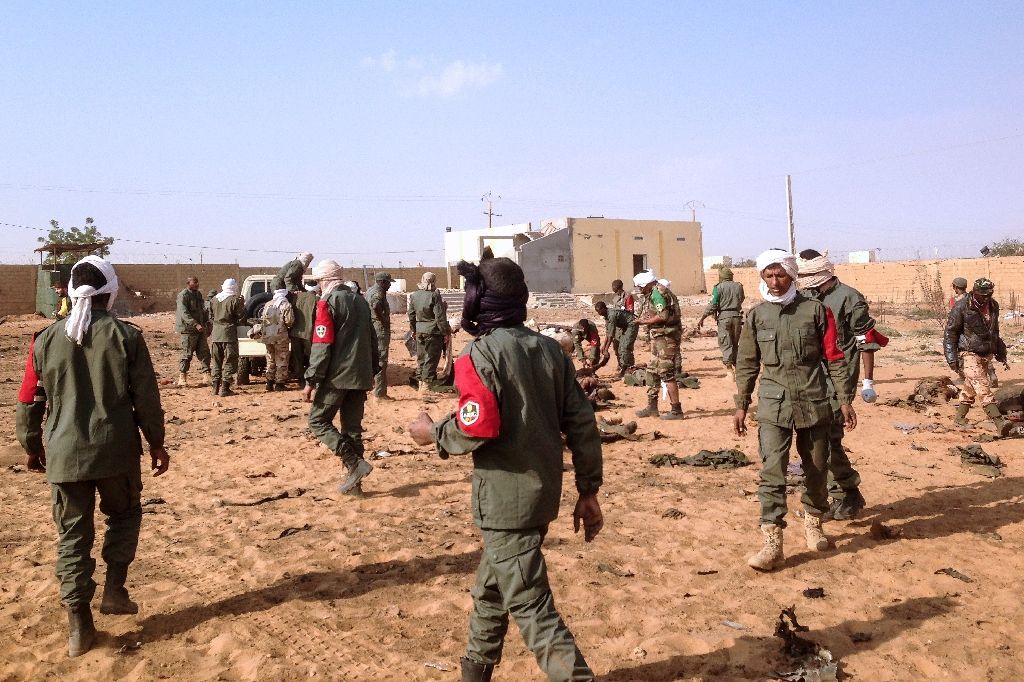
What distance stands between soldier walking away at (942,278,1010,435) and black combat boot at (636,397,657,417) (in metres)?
3.63

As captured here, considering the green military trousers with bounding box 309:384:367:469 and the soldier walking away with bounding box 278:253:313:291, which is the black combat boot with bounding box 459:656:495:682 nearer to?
the green military trousers with bounding box 309:384:367:469

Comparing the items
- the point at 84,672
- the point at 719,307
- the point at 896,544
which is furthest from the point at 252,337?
the point at 896,544

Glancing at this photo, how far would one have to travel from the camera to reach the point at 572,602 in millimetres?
4414

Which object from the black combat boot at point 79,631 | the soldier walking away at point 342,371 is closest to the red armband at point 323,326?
the soldier walking away at point 342,371

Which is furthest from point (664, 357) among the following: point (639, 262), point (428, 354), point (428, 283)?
point (639, 262)

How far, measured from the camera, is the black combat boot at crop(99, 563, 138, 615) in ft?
13.6

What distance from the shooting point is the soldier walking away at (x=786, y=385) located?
15.7 feet

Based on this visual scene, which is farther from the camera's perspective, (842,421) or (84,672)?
(842,421)

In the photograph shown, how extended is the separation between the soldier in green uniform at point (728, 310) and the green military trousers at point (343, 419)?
23.0 feet

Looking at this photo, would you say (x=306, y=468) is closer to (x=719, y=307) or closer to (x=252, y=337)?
(x=252, y=337)

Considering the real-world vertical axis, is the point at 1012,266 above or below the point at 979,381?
above

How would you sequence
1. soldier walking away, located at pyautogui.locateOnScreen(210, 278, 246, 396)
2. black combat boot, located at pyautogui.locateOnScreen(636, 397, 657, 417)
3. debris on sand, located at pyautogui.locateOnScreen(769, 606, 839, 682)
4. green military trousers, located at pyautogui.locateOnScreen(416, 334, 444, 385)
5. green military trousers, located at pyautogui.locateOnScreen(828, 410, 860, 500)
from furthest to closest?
soldier walking away, located at pyautogui.locateOnScreen(210, 278, 246, 396) < green military trousers, located at pyautogui.locateOnScreen(416, 334, 444, 385) < black combat boot, located at pyautogui.locateOnScreen(636, 397, 657, 417) < green military trousers, located at pyautogui.locateOnScreen(828, 410, 860, 500) < debris on sand, located at pyautogui.locateOnScreen(769, 606, 839, 682)

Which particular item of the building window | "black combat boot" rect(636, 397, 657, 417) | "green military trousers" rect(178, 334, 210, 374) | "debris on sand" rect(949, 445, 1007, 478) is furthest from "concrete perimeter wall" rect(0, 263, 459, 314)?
"debris on sand" rect(949, 445, 1007, 478)

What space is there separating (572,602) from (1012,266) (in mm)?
31765
